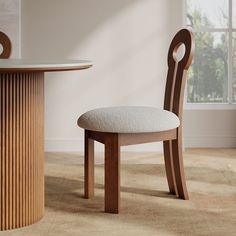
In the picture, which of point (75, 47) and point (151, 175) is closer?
point (151, 175)

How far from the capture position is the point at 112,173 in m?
3.38

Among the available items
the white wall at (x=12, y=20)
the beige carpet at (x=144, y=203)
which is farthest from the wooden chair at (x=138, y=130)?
the white wall at (x=12, y=20)

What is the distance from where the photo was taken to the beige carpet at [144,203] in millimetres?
3121

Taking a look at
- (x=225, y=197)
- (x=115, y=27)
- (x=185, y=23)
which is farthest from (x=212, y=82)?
(x=225, y=197)

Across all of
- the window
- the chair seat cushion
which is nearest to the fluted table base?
the chair seat cushion

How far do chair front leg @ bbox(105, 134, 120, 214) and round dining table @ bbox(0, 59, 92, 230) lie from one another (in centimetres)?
37

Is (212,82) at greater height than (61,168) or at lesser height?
greater

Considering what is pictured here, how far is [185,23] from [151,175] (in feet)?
5.42

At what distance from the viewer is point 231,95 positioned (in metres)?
5.56

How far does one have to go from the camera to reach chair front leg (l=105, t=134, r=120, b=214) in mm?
3348

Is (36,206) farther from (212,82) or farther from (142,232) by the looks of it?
(212,82)

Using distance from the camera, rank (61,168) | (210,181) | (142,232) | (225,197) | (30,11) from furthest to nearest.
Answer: (30,11), (61,168), (210,181), (225,197), (142,232)

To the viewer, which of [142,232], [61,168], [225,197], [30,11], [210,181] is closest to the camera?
[142,232]

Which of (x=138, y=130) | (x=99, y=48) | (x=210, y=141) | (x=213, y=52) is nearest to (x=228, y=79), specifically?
(x=213, y=52)
